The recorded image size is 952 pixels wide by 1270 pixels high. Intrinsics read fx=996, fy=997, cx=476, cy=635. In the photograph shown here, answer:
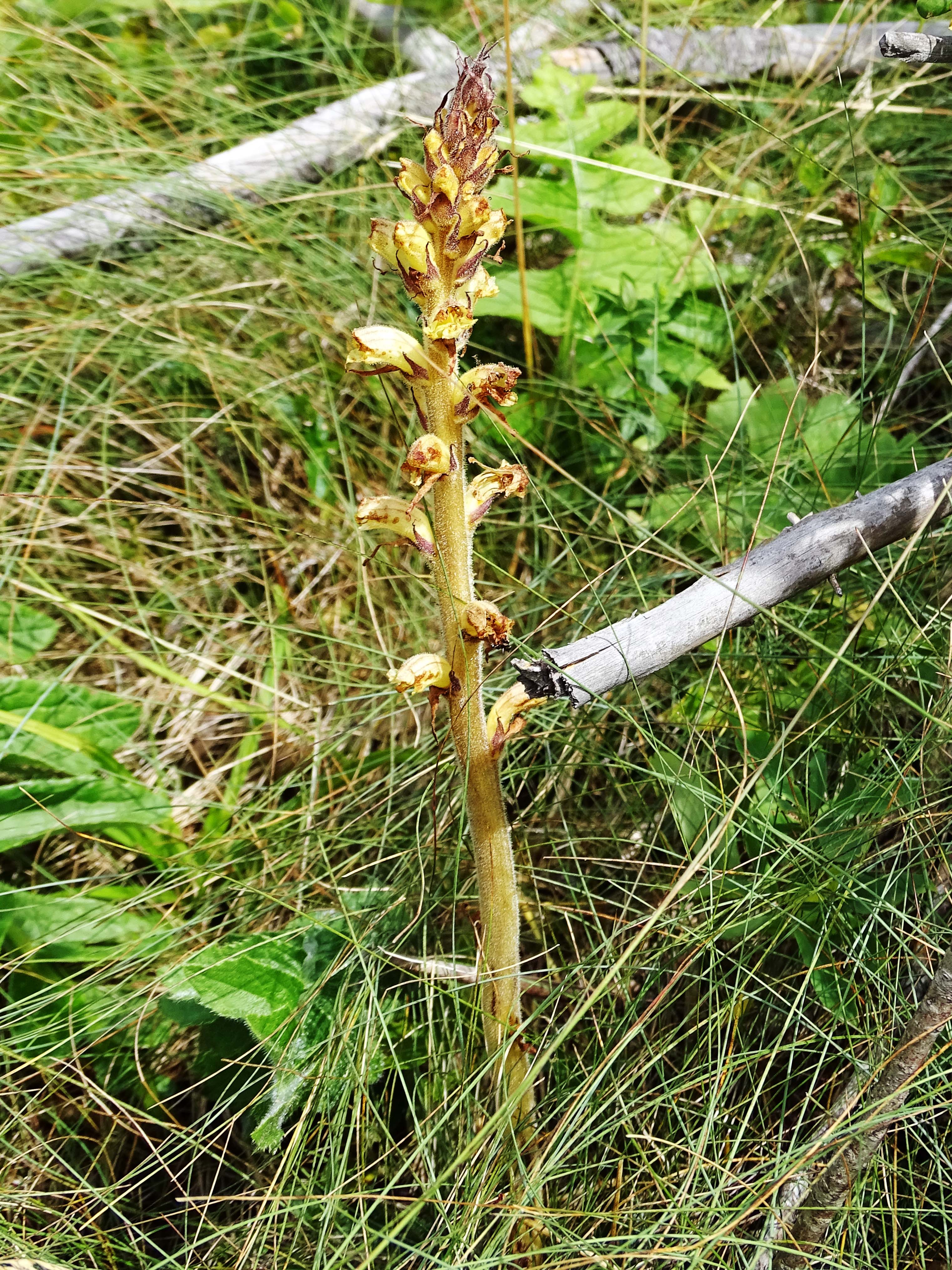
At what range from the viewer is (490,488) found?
129cm

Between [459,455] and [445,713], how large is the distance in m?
0.76

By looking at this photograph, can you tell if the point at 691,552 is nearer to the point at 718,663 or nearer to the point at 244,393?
the point at 718,663

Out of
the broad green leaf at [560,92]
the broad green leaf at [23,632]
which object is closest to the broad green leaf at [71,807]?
the broad green leaf at [23,632]

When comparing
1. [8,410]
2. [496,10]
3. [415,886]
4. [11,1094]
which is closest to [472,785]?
[415,886]

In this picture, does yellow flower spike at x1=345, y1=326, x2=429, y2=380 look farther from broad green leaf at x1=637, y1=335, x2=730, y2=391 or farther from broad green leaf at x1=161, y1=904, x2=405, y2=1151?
broad green leaf at x1=637, y1=335, x2=730, y2=391

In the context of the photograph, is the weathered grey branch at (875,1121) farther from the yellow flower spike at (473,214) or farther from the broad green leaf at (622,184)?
the broad green leaf at (622,184)

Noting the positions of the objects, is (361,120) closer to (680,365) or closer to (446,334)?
(680,365)

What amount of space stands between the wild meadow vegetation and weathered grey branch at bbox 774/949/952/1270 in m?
0.03

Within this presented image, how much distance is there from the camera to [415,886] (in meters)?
1.73

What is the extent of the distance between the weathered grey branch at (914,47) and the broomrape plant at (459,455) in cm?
50

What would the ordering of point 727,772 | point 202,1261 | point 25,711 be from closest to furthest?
point 202,1261 < point 727,772 < point 25,711

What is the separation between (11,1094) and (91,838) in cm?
42

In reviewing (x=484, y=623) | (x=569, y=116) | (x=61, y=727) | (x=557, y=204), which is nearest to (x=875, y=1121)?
(x=484, y=623)

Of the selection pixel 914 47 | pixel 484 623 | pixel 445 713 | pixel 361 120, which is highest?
pixel 914 47
